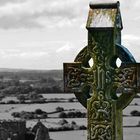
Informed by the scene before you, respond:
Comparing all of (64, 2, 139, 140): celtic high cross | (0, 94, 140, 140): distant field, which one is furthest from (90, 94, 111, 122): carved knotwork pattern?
(0, 94, 140, 140): distant field

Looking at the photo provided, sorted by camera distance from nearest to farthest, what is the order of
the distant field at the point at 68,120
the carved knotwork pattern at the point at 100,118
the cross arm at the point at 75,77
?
the carved knotwork pattern at the point at 100,118 → the cross arm at the point at 75,77 → the distant field at the point at 68,120

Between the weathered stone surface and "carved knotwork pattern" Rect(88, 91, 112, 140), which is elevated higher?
"carved knotwork pattern" Rect(88, 91, 112, 140)

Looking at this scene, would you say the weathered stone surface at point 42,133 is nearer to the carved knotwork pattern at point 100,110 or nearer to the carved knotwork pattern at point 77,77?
the carved knotwork pattern at point 77,77

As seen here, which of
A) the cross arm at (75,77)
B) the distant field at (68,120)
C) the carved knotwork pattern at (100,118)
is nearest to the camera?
the carved knotwork pattern at (100,118)

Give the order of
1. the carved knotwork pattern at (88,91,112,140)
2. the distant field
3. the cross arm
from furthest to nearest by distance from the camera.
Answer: the distant field
the cross arm
the carved knotwork pattern at (88,91,112,140)

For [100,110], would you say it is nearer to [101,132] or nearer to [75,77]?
[101,132]

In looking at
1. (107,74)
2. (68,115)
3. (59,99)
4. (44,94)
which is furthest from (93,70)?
(44,94)

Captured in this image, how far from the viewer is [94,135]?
731cm

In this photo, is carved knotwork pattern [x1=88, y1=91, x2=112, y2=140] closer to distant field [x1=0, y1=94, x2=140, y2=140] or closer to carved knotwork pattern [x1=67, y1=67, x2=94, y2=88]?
carved knotwork pattern [x1=67, y1=67, x2=94, y2=88]

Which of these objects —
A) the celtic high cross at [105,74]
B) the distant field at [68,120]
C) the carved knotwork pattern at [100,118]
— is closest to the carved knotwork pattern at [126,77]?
the celtic high cross at [105,74]

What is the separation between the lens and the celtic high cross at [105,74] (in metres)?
7.13

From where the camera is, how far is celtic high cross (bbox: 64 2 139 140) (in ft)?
23.4

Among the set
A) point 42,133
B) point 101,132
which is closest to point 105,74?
point 101,132

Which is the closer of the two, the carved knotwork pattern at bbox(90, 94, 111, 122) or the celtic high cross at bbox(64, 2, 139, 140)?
the celtic high cross at bbox(64, 2, 139, 140)
